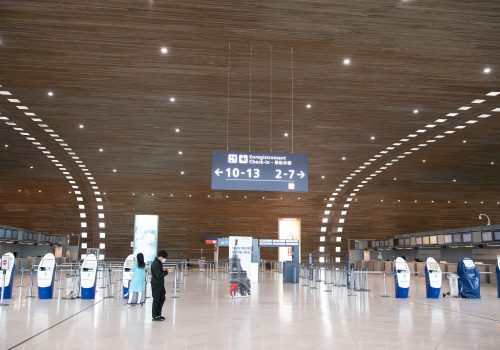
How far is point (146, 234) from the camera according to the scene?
1534 inches

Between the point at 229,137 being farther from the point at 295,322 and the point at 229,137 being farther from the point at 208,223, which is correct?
the point at 208,223

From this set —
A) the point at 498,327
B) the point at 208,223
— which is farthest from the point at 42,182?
the point at 498,327

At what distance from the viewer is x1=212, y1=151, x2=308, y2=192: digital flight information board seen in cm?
1323

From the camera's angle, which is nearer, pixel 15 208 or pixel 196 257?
pixel 15 208

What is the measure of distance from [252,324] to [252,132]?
516 inches

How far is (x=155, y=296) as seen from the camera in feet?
27.9

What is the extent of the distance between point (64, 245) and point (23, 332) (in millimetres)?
34010

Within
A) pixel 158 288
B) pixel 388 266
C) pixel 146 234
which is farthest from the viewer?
pixel 146 234

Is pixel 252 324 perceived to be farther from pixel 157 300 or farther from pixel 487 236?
pixel 487 236

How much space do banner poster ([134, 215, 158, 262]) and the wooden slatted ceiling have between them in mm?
7306

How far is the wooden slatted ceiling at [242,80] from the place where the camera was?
1053 centimetres

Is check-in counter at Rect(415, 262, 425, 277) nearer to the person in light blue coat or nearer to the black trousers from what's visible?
the person in light blue coat

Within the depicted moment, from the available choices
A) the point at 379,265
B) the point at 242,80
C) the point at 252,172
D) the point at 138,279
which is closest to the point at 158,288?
the point at 138,279

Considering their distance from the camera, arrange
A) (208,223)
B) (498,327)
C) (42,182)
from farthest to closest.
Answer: (208,223) → (42,182) → (498,327)
